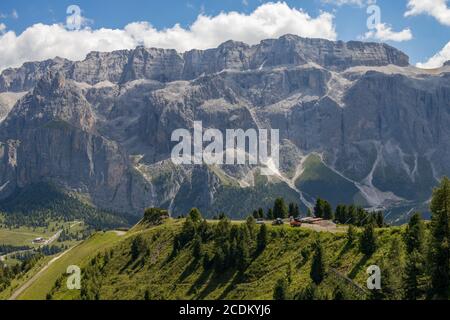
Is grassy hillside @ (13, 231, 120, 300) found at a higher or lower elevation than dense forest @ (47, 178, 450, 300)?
lower

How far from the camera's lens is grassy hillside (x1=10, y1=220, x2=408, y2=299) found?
9588cm

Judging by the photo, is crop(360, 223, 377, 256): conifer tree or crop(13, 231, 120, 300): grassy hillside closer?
crop(360, 223, 377, 256): conifer tree

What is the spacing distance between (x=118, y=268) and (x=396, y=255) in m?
82.9

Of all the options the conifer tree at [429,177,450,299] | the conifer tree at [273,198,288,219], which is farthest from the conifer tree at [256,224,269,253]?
the conifer tree at [429,177,450,299]

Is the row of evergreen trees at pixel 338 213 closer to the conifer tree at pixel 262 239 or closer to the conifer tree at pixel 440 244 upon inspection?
the conifer tree at pixel 262 239

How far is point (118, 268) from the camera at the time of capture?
14650cm

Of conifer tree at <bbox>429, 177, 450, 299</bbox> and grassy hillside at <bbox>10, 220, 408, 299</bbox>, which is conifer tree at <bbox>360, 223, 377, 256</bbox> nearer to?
grassy hillside at <bbox>10, 220, 408, 299</bbox>

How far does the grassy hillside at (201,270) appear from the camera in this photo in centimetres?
9588

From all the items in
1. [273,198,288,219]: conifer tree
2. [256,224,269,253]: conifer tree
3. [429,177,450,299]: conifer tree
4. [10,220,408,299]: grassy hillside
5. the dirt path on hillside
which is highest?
[429,177,450,299]: conifer tree

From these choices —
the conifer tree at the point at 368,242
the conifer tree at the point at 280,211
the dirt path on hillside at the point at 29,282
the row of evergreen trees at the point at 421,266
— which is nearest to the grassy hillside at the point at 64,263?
the dirt path on hillside at the point at 29,282

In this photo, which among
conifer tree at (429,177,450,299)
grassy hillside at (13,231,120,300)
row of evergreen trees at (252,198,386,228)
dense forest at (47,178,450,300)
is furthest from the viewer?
grassy hillside at (13,231,120,300)

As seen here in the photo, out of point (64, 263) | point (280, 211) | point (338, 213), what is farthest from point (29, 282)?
point (338, 213)

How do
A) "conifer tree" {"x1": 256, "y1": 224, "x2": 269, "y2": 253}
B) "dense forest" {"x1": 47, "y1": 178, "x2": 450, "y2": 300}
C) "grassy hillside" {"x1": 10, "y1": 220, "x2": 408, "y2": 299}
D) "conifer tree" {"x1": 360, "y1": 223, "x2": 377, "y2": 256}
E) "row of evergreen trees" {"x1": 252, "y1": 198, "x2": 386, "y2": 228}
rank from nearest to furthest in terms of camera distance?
"dense forest" {"x1": 47, "y1": 178, "x2": 450, "y2": 300}
"grassy hillside" {"x1": 10, "y1": 220, "x2": 408, "y2": 299}
"conifer tree" {"x1": 360, "y1": 223, "x2": 377, "y2": 256}
"conifer tree" {"x1": 256, "y1": 224, "x2": 269, "y2": 253}
"row of evergreen trees" {"x1": 252, "y1": 198, "x2": 386, "y2": 228}
